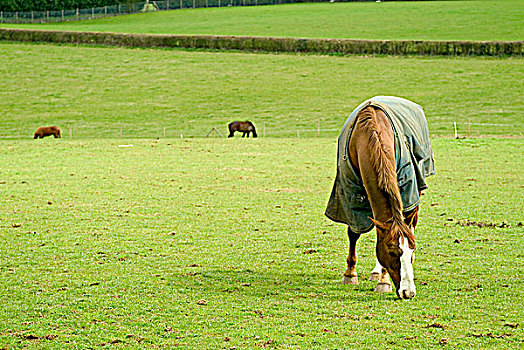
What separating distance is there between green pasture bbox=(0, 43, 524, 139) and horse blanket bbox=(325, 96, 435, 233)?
20.5m

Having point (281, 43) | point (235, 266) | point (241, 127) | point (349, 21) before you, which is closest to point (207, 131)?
point (241, 127)

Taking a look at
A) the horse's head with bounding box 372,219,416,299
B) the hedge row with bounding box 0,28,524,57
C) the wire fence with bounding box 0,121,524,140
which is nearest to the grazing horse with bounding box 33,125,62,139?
the wire fence with bounding box 0,121,524,140

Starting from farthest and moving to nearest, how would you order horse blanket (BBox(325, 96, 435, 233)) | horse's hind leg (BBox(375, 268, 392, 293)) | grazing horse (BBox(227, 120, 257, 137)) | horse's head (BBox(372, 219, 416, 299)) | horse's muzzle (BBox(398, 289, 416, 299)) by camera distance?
grazing horse (BBox(227, 120, 257, 137))
horse's hind leg (BBox(375, 268, 392, 293))
horse blanket (BBox(325, 96, 435, 233))
horse's muzzle (BBox(398, 289, 416, 299))
horse's head (BBox(372, 219, 416, 299))

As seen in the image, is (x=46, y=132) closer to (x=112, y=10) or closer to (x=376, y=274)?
(x=376, y=274)

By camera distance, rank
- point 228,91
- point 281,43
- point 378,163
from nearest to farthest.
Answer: point 378,163
point 228,91
point 281,43

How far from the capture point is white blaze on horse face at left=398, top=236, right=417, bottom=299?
5543 mm

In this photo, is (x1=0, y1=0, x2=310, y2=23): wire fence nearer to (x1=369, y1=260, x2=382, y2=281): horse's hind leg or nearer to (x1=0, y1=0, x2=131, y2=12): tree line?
(x1=0, y1=0, x2=131, y2=12): tree line

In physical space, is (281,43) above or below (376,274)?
below

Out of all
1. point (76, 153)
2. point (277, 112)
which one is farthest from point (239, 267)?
point (277, 112)

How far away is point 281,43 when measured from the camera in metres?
44.3

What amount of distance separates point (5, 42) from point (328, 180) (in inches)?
1621

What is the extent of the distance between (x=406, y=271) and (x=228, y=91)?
31.9 m

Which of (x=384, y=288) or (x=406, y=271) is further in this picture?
(x=384, y=288)

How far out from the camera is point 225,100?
3519 cm
